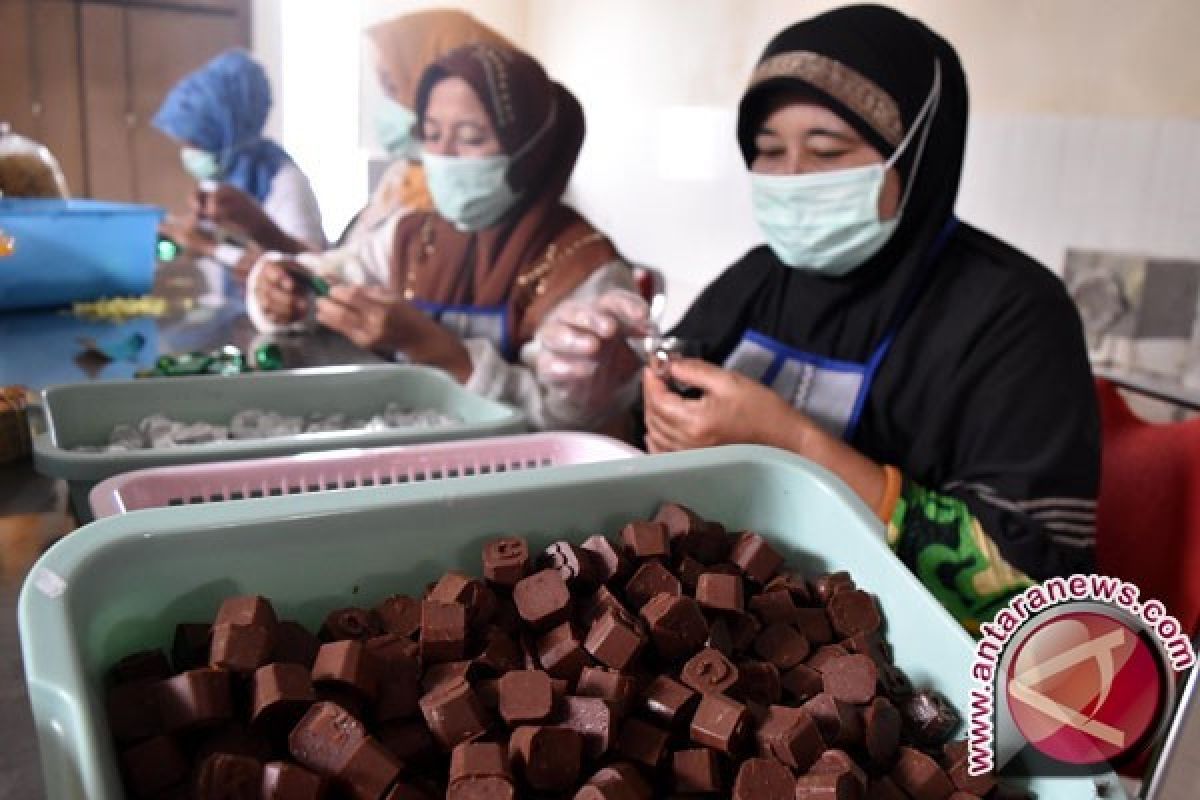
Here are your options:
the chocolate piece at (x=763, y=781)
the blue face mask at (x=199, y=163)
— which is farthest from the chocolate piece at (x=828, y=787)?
the blue face mask at (x=199, y=163)

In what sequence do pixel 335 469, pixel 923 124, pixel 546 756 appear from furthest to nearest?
pixel 923 124, pixel 335 469, pixel 546 756

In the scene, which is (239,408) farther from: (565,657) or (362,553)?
(565,657)

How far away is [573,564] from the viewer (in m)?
0.69

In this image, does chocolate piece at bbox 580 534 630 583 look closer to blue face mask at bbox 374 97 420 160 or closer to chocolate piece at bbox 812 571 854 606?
chocolate piece at bbox 812 571 854 606

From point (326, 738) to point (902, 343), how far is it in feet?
2.81

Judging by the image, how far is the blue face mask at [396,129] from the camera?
65.9 inches

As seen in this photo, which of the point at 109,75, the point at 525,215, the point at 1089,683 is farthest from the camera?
the point at 109,75

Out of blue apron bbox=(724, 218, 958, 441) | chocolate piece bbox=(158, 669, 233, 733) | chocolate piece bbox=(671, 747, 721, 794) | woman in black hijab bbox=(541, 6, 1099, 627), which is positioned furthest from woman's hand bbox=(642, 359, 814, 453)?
chocolate piece bbox=(158, 669, 233, 733)

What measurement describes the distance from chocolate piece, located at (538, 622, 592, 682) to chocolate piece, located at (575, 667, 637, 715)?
0.05 feet

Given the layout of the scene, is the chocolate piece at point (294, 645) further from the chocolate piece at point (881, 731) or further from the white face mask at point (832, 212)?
the white face mask at point (832, 212)

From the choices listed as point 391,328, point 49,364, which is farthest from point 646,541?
point 49,364

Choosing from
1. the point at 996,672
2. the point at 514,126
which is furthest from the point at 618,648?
the point at 514,126

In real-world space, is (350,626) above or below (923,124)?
below

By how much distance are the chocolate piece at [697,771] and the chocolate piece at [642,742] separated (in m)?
0.01
